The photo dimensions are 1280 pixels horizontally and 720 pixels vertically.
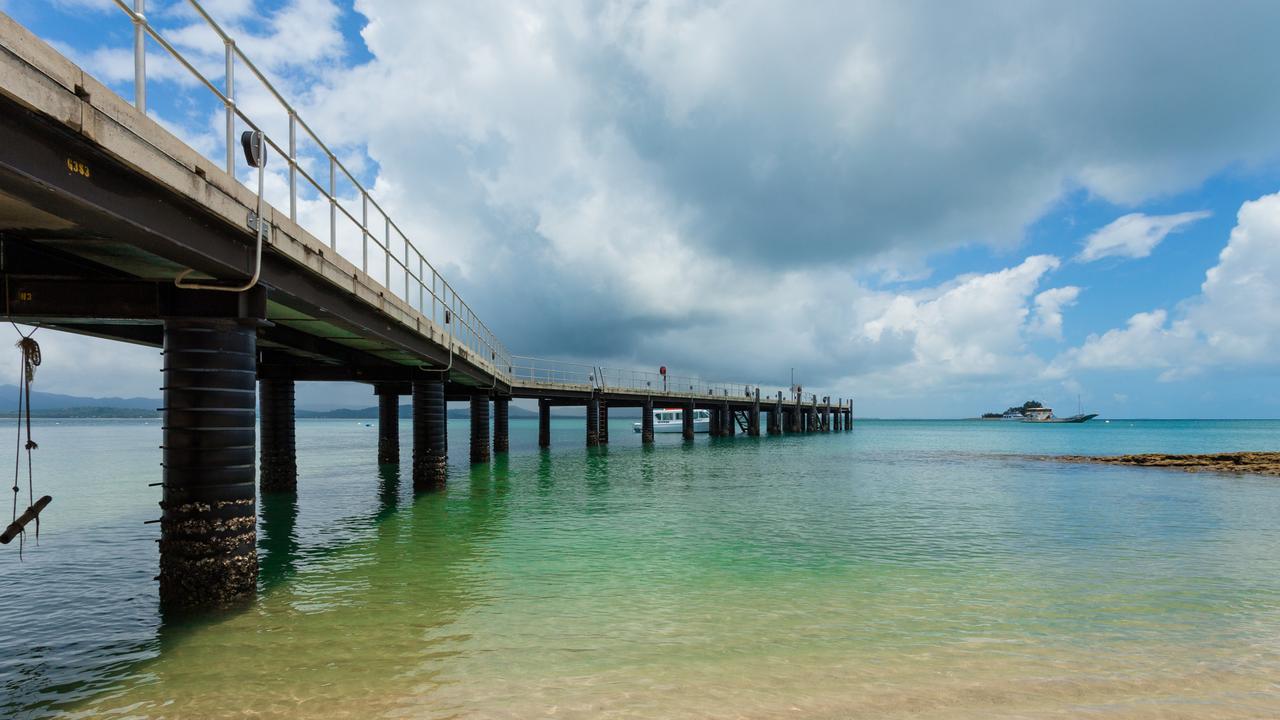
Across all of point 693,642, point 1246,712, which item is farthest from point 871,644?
point 1246,712

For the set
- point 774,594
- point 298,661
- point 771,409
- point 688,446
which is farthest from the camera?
point 771,409

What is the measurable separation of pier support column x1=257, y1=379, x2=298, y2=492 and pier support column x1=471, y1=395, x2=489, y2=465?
49.7 feet

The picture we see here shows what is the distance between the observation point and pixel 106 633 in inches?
384

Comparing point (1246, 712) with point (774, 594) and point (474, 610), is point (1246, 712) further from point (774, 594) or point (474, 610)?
point (474, 610)

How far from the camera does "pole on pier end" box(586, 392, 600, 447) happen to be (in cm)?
5828

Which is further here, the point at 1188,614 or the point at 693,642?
the point at 1188,614

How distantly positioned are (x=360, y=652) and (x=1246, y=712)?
991 cm

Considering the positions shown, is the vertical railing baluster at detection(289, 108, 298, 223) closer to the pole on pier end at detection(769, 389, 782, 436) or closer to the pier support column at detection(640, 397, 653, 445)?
the pier support column at detection(640, 397, 653, 445)

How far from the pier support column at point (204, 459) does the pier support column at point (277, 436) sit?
1741 centimetres

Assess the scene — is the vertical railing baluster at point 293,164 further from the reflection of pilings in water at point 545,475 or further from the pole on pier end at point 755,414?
the pole on pier end at point 755,414

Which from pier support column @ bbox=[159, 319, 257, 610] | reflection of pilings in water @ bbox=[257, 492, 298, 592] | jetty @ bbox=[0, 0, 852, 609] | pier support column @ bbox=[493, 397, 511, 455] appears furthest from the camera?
pier support column @ bbox=[493, 397, 511, 455]

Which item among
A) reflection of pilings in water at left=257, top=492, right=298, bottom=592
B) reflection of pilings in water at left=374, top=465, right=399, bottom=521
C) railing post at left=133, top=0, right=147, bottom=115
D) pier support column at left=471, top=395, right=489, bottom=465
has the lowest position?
reflection of pilings in water at left=374, top=465, right=399, bottom=521

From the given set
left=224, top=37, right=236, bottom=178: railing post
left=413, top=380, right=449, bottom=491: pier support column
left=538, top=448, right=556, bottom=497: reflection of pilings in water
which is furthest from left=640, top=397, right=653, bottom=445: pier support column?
left=224, top=37, right=236, bottom=178: railing post

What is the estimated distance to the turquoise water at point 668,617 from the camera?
7438 mm
